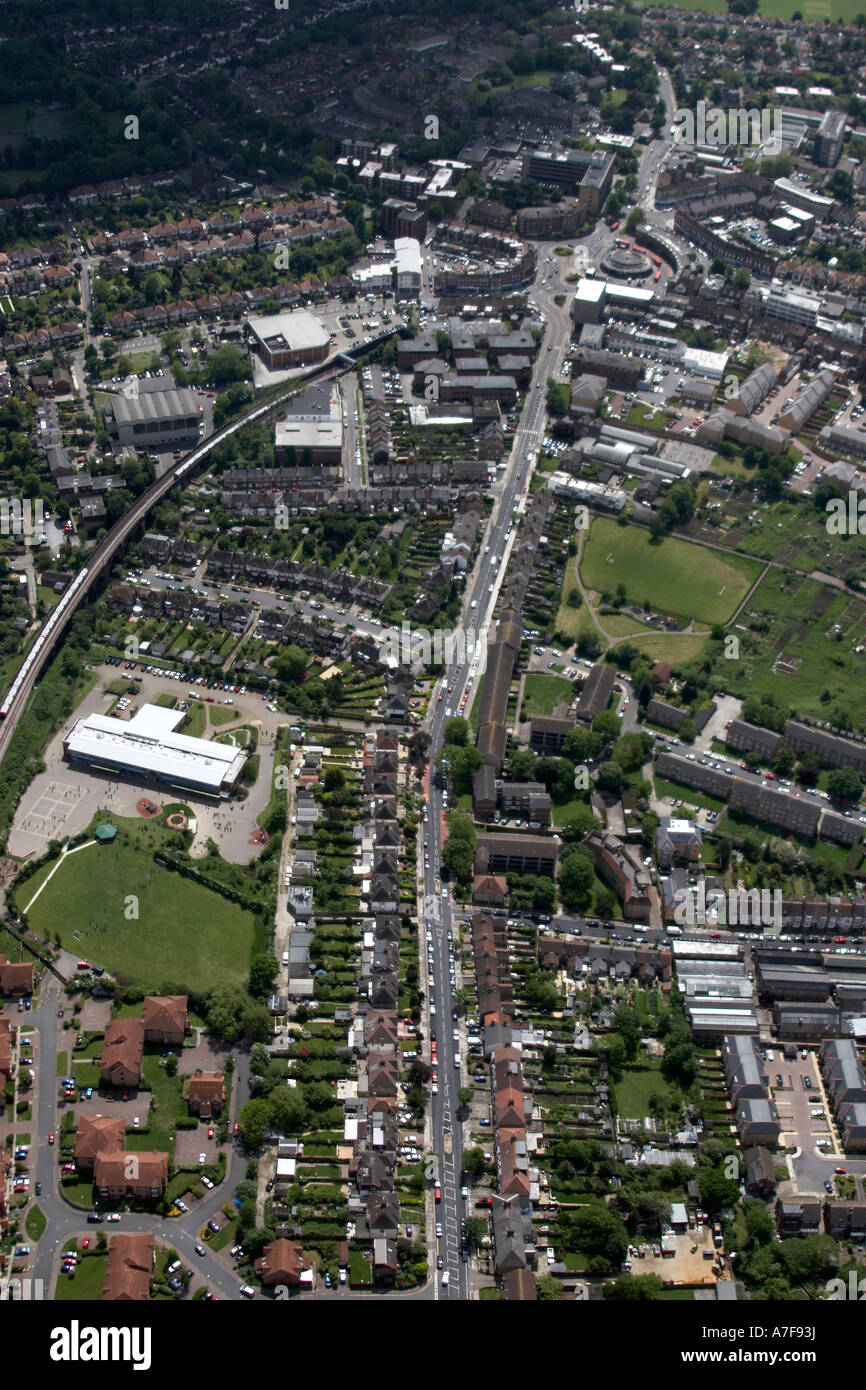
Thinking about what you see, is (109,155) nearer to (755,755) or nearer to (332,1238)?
(755,755)

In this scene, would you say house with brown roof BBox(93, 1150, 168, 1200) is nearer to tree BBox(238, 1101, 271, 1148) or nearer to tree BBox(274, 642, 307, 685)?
tree BBox(238, 1101, 271, 1148)

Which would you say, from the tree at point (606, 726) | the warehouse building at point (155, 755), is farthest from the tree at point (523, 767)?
the warehouse building at point (155, 755)

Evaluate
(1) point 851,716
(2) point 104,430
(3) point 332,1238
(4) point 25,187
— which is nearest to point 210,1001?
(3) point 332,1238

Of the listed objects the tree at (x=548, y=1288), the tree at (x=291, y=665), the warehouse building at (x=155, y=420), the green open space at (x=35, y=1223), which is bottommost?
the tree at (x=548, y=1288)

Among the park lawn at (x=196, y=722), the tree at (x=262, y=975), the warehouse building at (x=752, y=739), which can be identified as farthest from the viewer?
the warehouse building at (x=752, y=739)

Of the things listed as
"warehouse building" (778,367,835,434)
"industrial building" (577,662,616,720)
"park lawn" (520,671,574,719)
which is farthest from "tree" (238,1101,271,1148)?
"warehouse building" (778,367,835,434)

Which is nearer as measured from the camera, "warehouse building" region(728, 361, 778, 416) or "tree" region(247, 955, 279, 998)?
"tree" region(247, 955, 279, 998)

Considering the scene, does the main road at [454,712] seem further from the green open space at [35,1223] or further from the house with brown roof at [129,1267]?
the green open space at [35,1223]
